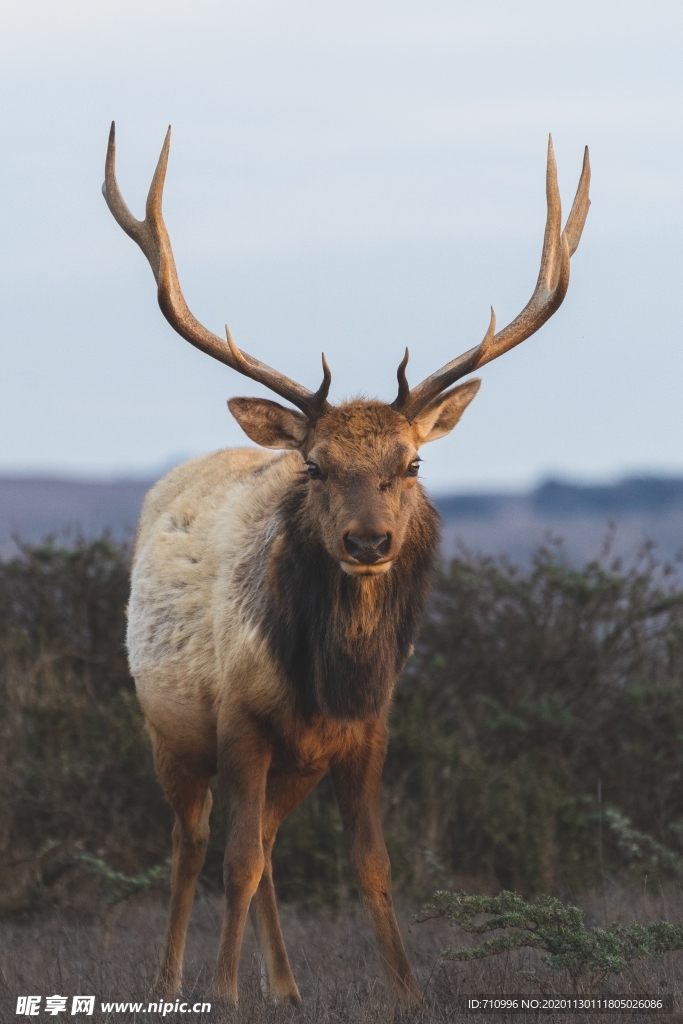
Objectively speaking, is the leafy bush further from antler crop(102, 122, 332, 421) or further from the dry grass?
antler crop(102, 122, 332, 421)

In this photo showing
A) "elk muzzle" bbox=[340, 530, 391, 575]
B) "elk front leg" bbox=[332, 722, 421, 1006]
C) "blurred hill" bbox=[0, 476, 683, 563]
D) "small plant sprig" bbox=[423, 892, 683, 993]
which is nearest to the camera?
"small plant sprig" bbox=[423, 892, 683, 993]

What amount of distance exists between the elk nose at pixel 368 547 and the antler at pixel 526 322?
0.77m

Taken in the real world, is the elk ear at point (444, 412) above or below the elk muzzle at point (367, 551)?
above

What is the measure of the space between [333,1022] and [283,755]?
1.29 meters

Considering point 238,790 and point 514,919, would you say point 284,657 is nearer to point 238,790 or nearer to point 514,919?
point 238,790

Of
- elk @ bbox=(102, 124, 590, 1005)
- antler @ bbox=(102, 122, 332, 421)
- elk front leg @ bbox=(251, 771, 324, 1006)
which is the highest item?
antler @ bbox=(102, 122, 332, 421)

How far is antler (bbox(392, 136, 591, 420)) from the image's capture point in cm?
585

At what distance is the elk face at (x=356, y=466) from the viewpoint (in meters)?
5.25

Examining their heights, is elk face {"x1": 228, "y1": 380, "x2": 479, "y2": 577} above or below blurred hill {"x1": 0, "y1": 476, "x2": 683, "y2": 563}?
above

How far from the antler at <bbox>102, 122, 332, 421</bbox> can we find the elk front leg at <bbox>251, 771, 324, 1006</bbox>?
5.41 ft

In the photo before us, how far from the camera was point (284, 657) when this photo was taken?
227 inches

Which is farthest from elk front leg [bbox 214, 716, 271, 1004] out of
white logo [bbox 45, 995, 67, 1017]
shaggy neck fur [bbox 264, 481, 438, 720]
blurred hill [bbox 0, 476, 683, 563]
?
blurred hill [bbox 0, 476, 683, 563]

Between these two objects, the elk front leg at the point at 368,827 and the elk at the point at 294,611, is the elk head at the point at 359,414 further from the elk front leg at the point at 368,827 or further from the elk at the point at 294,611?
the elk front leg at the point at 368,827

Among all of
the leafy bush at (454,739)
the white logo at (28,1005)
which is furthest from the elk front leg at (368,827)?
the leafy bush at (454,739)
